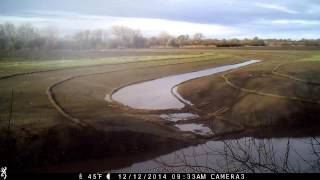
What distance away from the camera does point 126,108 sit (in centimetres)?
569

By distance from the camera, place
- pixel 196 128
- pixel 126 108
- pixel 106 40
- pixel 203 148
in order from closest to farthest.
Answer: pixel 203 148
pixel 106 40
pixel 126 108
pixel 196 128

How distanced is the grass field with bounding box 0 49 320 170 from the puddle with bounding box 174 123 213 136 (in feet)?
0.39

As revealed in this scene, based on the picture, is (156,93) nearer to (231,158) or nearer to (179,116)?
(179,116)

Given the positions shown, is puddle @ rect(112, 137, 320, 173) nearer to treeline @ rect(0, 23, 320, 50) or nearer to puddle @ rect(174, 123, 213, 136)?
puddle @ rect(174, 123, 213, 136)

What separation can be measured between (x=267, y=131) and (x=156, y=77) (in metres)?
2.12

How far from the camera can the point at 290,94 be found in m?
6.27

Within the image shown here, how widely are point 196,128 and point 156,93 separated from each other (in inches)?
38.1

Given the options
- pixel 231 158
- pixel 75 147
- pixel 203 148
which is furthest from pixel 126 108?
pixel 231 158

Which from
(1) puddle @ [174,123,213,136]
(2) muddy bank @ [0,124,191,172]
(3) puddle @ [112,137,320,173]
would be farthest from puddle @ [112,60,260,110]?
(3) puddle @ [112,137,320,173]

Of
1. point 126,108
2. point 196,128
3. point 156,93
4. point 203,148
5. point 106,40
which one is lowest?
point 203,148

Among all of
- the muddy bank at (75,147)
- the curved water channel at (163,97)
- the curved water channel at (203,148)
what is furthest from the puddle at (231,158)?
the curved water channel at (163,97)

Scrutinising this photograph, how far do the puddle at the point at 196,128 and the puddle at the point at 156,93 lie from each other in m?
0.40

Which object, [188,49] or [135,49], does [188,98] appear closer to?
[188,49]

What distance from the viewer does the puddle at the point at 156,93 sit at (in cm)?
590
